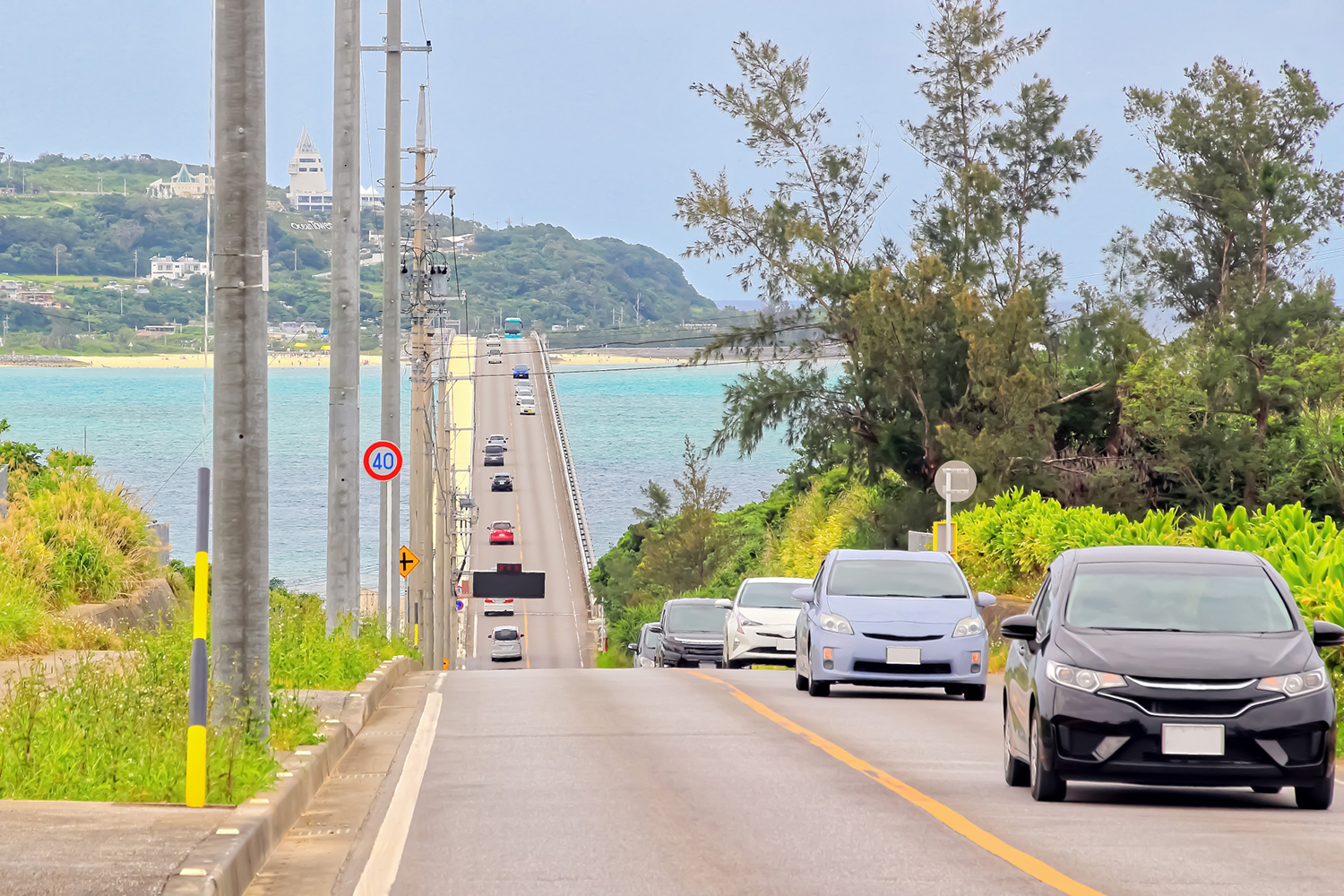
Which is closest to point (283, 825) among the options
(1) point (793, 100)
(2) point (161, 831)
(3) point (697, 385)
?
(2) point (161, 831)

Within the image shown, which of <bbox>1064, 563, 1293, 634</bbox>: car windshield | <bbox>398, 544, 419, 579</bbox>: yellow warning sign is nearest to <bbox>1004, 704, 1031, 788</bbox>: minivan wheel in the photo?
<bbox>1064, 563, 1293, 634</bbox>: car windshield

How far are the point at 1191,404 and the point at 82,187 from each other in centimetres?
2311

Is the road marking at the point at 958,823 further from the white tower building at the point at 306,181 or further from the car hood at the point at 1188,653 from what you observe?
the white tower building at the point at 306,181

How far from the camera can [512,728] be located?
50.1 feet

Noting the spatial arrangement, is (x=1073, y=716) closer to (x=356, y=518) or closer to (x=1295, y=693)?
(x=1295, y=693)

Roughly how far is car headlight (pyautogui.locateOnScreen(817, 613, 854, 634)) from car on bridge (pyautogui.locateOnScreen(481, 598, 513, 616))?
81.0m

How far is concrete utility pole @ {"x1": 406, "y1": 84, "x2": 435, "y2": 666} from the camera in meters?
36.0

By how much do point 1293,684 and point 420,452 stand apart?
1056 inches

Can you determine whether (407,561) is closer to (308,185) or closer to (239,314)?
(308,185)

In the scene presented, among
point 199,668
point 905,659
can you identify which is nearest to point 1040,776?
point 199,668

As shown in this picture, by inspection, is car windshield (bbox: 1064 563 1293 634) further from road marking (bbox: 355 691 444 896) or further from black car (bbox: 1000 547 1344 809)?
road marking (bbox: 355 691 444 896)

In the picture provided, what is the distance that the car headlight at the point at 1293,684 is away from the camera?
9.89 m

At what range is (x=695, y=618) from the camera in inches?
1344

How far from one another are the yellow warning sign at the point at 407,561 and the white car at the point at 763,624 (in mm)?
9217
